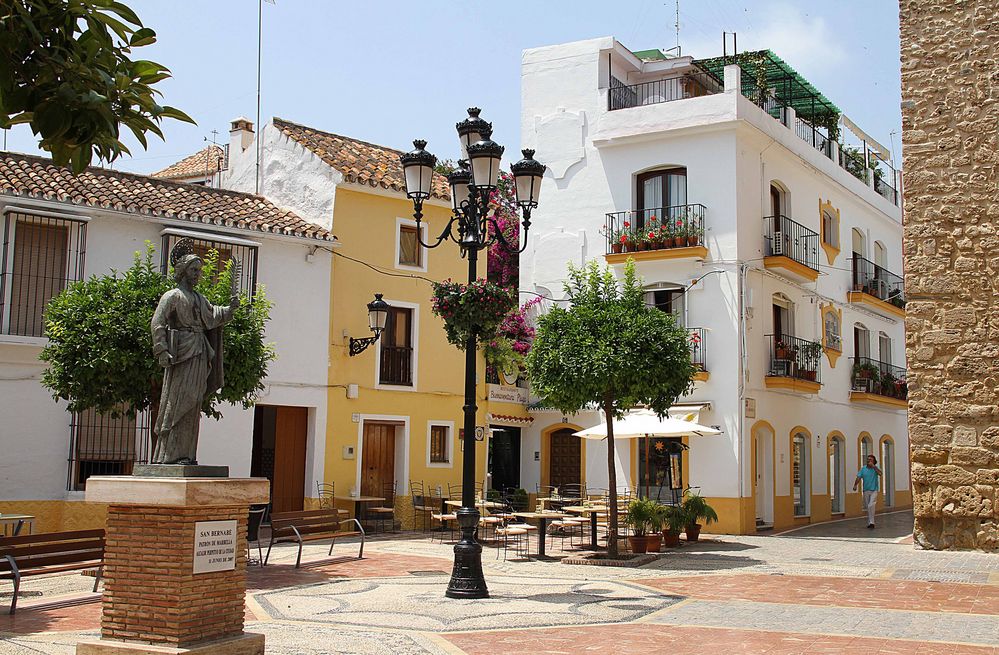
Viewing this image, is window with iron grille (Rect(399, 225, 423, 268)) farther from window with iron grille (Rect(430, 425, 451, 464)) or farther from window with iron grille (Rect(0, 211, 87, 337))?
window with iron grille (Rect(0, 211, 87, 337))

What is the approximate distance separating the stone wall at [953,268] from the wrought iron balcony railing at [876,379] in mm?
11759

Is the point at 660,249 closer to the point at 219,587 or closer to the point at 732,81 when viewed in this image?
the point at 732,81

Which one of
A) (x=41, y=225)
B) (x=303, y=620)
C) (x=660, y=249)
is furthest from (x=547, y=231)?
(x=303, y=620)

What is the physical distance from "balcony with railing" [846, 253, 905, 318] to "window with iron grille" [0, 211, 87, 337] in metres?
19.3

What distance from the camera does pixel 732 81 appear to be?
2158 cm

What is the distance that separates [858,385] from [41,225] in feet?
67.0

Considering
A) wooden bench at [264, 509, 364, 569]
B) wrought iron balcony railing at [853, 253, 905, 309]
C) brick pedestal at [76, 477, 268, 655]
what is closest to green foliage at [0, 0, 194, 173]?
brick pedestal at [76, 477, 268, 655]

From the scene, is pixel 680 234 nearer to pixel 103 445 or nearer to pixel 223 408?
pixel 223 408

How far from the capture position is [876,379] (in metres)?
27.2

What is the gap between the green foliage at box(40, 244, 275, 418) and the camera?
490 inches

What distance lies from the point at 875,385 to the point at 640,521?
14.0 m

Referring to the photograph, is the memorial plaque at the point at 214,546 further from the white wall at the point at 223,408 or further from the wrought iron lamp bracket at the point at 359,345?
the wrought iron lamp bracket at the point at 359,345

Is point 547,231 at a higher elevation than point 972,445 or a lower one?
higher

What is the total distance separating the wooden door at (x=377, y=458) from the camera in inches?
801
